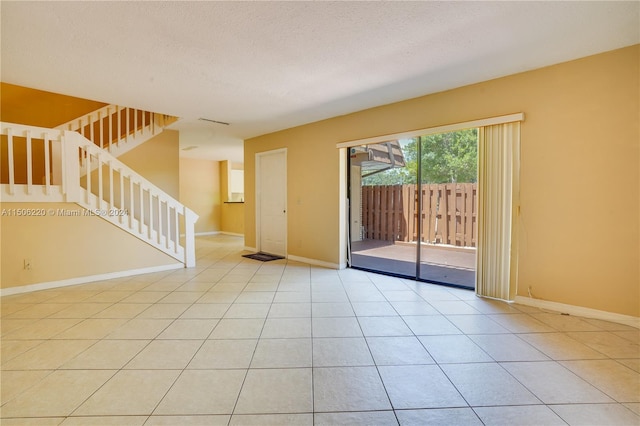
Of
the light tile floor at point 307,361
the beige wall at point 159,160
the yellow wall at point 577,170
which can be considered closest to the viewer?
the light tile floor at point 307,361

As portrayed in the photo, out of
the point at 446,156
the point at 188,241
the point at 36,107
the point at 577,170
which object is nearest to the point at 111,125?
the point at 36,107

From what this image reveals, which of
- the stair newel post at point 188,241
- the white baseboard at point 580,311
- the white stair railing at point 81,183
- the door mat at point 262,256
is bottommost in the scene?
the white baseboard at point 580,311

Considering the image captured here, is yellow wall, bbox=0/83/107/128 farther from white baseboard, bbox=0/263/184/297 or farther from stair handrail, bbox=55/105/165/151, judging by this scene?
white baseboard, bbox=0/263/184/297

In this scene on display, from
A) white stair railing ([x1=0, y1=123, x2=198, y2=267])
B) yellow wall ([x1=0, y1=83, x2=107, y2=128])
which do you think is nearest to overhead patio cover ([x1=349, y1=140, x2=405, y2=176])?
white stair railing ([x1=0, y1=123, x2=198, y2=267])

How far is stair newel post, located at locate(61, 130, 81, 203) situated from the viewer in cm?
366

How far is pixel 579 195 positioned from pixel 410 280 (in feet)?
6.95

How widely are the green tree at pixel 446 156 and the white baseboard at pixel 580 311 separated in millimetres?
2110

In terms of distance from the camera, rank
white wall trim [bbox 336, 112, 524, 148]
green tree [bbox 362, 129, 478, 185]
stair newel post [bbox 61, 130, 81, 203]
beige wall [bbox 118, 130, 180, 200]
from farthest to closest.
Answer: beige wall [bbox 118, 130, 180, 200] → green tree [bbox 362, 129, 478, 185] → stair newel post [bbox 61, 130, 81, 203] → white wall trim [bbox 336, 112, 524, 148]

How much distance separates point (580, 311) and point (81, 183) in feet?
21.9

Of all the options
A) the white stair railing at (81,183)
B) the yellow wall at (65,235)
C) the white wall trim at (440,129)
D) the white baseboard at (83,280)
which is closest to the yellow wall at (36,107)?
the yellow wall at (65,235)

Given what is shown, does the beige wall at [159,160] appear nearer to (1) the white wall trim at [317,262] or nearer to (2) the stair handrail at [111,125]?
(2) the stair handrail at [111,125]

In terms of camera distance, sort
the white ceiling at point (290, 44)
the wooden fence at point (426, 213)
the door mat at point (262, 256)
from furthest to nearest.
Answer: the wooden fence at point (426, 213) → the door mat at point (262, 256) → the white ceiling at point (290, 44)

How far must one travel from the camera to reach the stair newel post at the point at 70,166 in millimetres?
3656

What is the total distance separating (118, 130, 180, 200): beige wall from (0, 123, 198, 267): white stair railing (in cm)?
53
